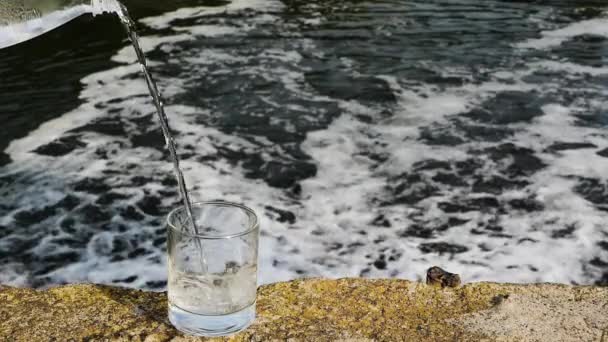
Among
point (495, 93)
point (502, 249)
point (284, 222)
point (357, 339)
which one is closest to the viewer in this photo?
point (357, 339)

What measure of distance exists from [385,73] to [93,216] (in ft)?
12.0

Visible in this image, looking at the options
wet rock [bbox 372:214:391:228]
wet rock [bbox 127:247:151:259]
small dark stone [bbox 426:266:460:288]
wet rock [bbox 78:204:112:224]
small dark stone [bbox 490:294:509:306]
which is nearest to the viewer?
small dark stone [bbox 490:294:509:306]

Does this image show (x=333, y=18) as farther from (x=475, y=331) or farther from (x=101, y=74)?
(x=475, y=331)

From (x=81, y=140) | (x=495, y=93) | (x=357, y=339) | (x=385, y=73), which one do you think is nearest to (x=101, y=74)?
(x=81, y=140)

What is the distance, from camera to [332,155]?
5031mm

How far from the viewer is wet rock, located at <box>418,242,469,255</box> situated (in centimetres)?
365

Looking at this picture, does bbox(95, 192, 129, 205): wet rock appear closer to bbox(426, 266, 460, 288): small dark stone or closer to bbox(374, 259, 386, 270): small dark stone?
bbox(374, 259, 386, 270): small dark stone

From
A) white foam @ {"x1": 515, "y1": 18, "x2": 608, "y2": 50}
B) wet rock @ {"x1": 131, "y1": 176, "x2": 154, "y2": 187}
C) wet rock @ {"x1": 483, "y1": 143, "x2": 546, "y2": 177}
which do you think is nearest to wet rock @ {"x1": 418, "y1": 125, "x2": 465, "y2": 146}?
wet rock @ {"x1": 483, "y1": 143, "x2": 546, "y2": 177}

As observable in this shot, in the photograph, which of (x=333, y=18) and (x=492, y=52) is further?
(x=333, y=18)

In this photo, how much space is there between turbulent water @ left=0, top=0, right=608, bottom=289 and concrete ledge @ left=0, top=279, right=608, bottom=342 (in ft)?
2.94

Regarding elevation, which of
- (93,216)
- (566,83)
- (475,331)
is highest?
(475,331)

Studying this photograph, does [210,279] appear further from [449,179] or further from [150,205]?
[449,179]

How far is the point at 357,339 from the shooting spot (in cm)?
216

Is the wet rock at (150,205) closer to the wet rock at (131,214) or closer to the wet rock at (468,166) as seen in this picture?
the wet rock at (131,214)
